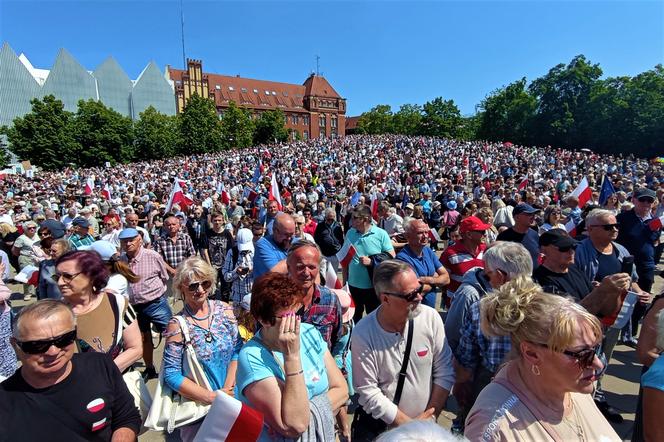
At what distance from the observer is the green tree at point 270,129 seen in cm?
6844

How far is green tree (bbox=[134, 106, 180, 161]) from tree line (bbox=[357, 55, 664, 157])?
1925 inches

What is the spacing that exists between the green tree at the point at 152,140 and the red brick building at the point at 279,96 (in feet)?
82.2

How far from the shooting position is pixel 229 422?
136cm

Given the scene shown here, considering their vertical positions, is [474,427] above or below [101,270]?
below

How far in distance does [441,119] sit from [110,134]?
57427 mm

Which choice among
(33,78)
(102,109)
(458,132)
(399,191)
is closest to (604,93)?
(458,132)

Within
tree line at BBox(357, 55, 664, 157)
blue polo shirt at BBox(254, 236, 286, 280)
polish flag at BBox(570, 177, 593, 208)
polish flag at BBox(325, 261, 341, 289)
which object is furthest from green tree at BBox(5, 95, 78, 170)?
tree line at BBox(357, 55, 664, 157)

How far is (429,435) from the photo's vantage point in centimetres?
116

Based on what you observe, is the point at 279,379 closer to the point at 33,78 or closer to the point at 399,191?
the point at 399,191

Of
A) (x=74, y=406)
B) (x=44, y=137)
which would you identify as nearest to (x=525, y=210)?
(x=74, y=406)

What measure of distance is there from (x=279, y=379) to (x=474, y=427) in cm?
83

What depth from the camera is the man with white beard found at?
2328mm

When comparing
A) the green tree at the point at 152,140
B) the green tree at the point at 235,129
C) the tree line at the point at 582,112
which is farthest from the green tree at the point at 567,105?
the green tree at the point at 152,140

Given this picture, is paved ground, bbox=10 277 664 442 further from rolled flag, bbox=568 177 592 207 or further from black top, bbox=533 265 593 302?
rolled flag, bbox=568 177 592 207
